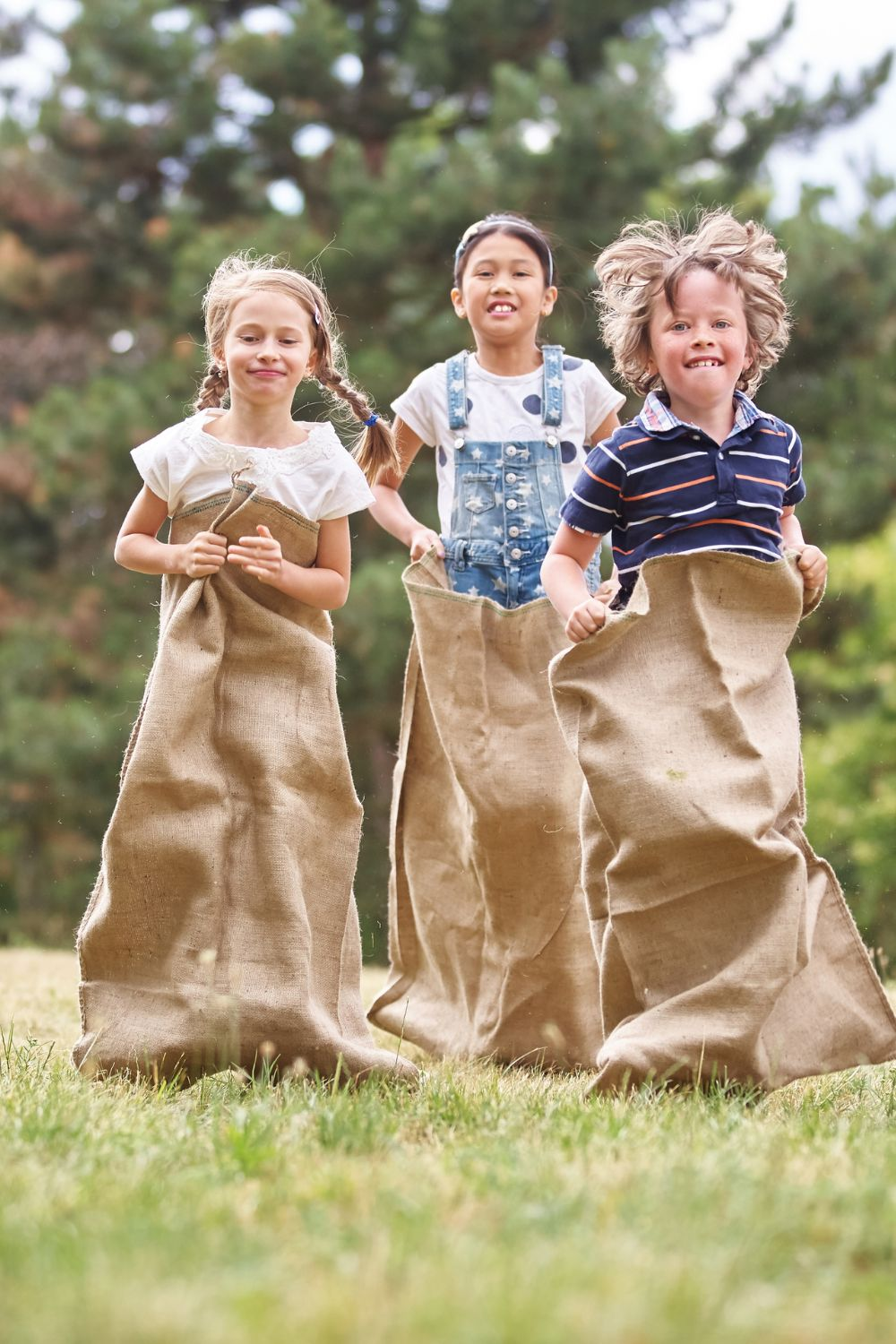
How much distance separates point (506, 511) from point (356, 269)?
27.6 ft

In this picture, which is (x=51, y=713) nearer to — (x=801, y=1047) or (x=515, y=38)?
(x=515, y=38)


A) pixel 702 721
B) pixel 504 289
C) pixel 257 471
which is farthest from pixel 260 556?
pixel 504 289

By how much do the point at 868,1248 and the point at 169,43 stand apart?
43.8ft

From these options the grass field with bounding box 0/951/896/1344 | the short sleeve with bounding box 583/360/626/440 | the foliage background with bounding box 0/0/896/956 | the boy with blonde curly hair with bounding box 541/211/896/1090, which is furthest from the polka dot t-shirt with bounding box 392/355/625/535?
the foliage background with bounding box 0/0/896/956

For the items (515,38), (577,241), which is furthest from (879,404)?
(515,38)

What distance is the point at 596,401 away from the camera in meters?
4.67

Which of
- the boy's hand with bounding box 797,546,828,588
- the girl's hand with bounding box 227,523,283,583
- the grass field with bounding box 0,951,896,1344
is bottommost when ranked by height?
the grass field with bounding box 0,951,896,1344

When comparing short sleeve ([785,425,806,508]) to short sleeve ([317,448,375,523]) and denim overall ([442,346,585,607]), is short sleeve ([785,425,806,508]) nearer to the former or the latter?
denim overall ([442,346,585,607])

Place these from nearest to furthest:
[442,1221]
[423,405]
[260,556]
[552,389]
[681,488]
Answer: [442,1221], [681,488], [260,556], [552,389], [423,405]

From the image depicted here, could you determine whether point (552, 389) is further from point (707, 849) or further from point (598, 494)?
point (707, 849)

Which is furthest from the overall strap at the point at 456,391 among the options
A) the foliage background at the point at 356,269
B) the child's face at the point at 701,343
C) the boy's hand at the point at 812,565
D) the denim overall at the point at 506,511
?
the foliage background at the point at 356,269

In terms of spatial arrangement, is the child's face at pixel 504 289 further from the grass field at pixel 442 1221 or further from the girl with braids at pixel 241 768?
the grass field at pixel 442 1221

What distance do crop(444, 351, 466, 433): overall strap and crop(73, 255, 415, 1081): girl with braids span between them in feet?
2.25

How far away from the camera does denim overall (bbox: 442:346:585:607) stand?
179 inches
